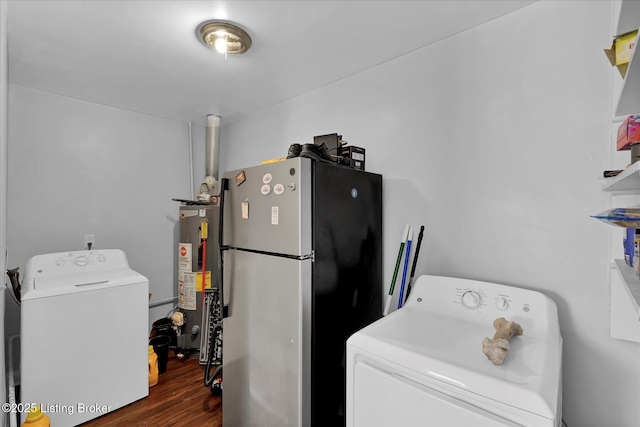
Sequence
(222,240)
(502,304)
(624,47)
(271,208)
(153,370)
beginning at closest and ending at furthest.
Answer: (624,47)
(502,304)
(271,208)
(222,240)
(153,370)

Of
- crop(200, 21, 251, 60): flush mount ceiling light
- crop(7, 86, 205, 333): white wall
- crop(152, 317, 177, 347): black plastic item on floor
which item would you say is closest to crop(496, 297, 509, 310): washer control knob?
crop(200, 21, 251, 60): flush mount ceiling light

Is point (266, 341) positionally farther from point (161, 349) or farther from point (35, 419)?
point (161, 349)

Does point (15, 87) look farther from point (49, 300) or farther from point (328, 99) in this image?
point (328, 99)

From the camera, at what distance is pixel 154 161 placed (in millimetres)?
3303

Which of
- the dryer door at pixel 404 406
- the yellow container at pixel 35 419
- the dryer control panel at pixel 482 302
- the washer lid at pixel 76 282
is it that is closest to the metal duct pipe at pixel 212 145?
the washer lid at pixel 76 282

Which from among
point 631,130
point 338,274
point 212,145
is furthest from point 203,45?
point 631,130

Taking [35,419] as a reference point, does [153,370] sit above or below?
below

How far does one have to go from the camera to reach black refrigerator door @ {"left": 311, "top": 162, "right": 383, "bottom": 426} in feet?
5.17

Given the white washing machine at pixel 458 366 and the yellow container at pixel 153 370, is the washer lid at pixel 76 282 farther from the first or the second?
the white washing machine at pixel 458 366

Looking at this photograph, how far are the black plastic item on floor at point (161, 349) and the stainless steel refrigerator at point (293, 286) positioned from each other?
3.23ft

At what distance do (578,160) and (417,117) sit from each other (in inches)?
34.5

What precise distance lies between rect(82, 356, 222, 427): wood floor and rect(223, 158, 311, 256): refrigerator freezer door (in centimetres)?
122

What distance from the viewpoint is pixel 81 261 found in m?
2.40

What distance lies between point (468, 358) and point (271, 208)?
1.11 metres
